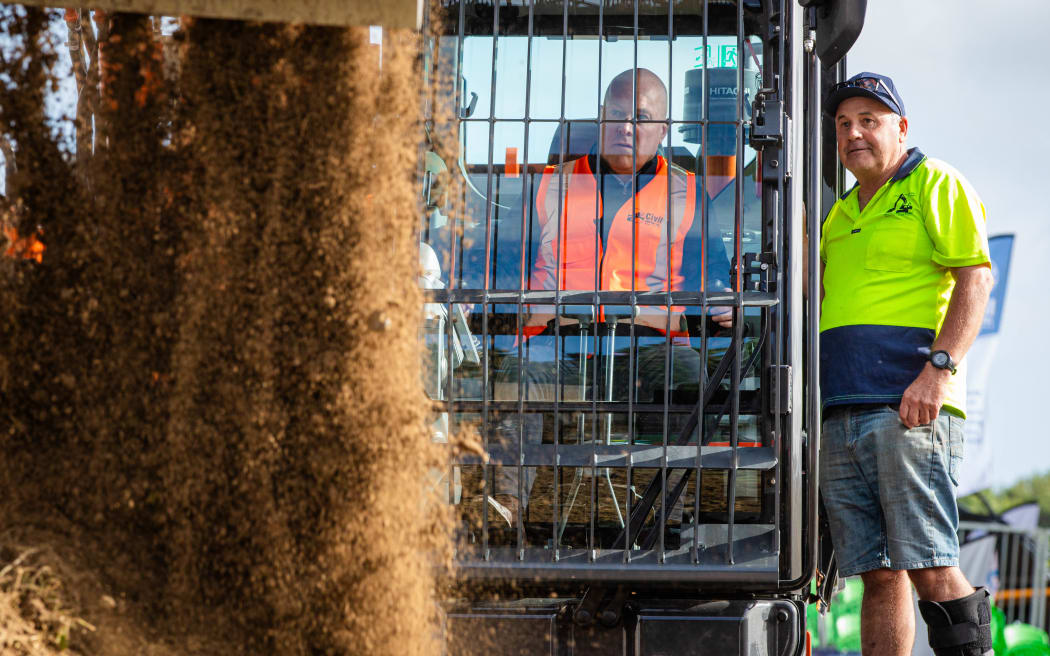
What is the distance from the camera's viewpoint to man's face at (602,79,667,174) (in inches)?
115

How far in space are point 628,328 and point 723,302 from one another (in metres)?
0.27

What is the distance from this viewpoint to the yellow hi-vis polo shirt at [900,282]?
10.1ft

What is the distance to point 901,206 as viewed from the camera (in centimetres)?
316

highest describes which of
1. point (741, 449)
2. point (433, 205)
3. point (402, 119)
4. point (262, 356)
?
point (402, 119)

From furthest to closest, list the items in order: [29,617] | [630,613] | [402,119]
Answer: [630,613] → [402,119] → [29,617]

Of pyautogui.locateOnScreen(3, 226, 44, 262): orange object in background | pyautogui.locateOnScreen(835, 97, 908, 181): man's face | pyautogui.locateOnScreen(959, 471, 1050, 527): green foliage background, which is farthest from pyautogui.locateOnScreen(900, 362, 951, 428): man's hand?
pyautogui.locateOnScreen(959, 471, 1050, 527): green foliage background

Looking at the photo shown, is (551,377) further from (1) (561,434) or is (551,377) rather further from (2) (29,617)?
(2) (29,617)

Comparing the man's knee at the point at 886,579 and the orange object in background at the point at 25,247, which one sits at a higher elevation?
the orange object in background at the point at 25,247

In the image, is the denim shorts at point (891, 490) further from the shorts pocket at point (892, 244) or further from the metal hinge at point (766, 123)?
→ the metal hinge at point (766, 123)

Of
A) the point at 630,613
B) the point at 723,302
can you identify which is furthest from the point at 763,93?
the point at 630,613

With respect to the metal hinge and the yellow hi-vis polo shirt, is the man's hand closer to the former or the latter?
the yellow hi-vis polo shirt

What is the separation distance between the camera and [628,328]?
291 cm

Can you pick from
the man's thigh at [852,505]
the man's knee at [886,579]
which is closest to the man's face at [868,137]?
the man's thigh at [852,505]

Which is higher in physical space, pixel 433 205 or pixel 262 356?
pixel 433 205
